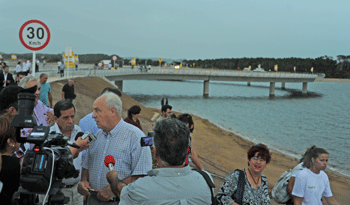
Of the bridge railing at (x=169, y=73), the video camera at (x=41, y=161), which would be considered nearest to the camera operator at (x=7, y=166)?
the video camera at (x=41, y=161)

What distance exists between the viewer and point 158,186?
2334mm

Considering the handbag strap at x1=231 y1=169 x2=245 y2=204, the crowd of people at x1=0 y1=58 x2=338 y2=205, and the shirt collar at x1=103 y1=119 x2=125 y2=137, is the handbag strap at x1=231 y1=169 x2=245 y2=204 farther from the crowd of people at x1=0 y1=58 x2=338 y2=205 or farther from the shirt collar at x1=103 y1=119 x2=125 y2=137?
the shirt collar at x1=103 y1=119 x2=125 y2=137

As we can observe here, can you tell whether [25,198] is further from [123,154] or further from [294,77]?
[294,77]

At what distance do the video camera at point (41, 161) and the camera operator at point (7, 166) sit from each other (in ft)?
1.28

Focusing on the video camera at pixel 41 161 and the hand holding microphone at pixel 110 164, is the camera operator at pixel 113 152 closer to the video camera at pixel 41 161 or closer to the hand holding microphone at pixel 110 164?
the hand holding microphone at pixel 110 164

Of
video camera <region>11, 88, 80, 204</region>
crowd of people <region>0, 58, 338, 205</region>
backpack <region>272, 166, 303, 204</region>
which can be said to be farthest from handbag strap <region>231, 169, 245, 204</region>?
video camera <region>11, 88, 80, 204</region>

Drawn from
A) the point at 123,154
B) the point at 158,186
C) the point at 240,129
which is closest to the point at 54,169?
the point at 158,186

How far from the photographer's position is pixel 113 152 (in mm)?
3549

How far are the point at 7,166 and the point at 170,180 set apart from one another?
1368mm

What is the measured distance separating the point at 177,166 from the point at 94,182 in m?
1.57

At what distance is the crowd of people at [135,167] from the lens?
238cm

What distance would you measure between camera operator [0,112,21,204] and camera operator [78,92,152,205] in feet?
3.18

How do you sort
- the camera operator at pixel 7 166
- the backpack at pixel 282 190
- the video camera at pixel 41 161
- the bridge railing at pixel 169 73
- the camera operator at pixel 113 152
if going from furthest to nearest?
the bridge railing at pixel 169 73
the backpack at pixel 282 190
the camera operator at pixel 113 152
the camera operator at pixel 7 166
the video camera at pixel 41 161

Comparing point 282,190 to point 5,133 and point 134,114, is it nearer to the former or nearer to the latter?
point 5,133
